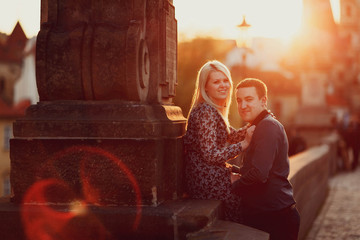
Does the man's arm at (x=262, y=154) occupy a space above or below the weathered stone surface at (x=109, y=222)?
above

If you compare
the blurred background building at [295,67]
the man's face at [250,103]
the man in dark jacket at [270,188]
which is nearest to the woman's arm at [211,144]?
the man in dark jacket at [270,188]

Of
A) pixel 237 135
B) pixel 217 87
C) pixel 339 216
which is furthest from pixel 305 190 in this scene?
pixel 217 87

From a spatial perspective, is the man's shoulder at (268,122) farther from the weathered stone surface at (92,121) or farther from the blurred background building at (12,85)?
the blurred background building at (12,85)

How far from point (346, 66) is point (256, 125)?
104m

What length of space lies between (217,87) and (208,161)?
0.58 metres

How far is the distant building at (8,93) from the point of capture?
136 ft

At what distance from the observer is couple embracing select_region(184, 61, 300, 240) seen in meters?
4.42

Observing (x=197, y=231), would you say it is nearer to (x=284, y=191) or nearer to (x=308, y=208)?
(x=284, y=191)

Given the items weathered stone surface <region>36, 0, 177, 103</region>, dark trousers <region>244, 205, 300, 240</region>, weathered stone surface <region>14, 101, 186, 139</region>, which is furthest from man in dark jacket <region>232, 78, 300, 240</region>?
weathered stone surface <region>36, 0, 177, 103</region>

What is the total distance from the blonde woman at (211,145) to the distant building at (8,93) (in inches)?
1371

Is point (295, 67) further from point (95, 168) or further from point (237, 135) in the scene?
point (95, 168)

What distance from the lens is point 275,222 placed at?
4.50m

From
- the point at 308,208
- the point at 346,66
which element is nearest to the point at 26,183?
the point at 308,208

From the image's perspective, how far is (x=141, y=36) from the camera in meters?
4.29
